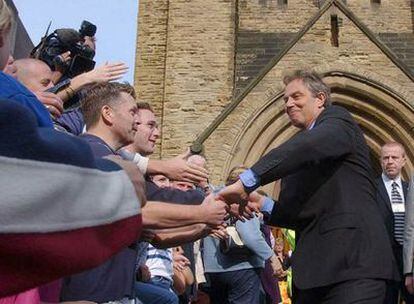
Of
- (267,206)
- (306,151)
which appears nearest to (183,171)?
(306,151)

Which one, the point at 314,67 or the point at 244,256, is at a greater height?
the point at 314,67

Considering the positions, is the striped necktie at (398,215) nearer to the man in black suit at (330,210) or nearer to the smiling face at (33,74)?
the man in black suit at (330,210)

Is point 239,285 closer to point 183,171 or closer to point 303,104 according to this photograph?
point 303,104

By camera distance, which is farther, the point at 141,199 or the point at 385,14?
the point at 385,14

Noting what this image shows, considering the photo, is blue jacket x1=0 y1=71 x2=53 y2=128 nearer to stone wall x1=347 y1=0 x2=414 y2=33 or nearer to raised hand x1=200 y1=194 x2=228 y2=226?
raised hand x1=200 y1=194 x2=228 y2=226

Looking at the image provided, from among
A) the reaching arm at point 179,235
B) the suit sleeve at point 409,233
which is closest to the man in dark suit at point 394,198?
the suit sleeve at point 409,233

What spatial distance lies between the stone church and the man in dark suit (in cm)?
619

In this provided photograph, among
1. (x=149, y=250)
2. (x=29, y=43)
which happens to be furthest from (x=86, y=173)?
(x=29, y=43)

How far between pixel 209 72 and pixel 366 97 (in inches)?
158

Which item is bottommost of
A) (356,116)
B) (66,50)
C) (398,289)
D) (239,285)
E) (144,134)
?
(239,285)

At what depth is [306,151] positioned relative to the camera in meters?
3.58

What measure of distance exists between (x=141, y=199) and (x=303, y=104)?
109 inches

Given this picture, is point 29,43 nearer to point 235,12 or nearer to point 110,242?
point 110,242

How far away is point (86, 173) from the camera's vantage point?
1097mm
